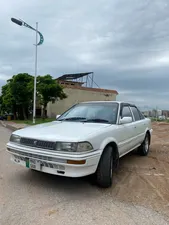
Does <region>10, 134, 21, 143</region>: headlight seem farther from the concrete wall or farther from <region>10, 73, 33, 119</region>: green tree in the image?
the concrete wall

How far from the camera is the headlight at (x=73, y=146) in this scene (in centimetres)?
308

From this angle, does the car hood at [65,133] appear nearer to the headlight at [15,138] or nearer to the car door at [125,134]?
the headlight at [15,138]

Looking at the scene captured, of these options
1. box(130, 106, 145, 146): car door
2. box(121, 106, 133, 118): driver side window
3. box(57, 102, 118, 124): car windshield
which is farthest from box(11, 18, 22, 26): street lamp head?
box(121, 106, 133, 118): driver side window

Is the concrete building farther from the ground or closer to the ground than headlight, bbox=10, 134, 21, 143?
farther from the ground

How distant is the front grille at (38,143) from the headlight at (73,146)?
0.36 feet

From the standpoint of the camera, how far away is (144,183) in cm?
387

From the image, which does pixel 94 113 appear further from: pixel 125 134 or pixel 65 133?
pixel 65 133

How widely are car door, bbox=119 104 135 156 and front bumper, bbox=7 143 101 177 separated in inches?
42.1

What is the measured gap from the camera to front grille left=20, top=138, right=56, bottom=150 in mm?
3224

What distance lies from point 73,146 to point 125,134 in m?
1.71

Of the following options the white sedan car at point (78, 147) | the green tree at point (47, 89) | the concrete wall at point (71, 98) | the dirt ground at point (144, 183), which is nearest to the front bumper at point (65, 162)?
the white sedan car at point (78, 147)

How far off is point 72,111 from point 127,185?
2199 millimetres

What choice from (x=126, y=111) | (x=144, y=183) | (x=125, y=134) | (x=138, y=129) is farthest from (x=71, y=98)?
(x=144, y=183)

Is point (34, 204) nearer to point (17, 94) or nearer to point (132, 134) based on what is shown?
point (132, 134)
